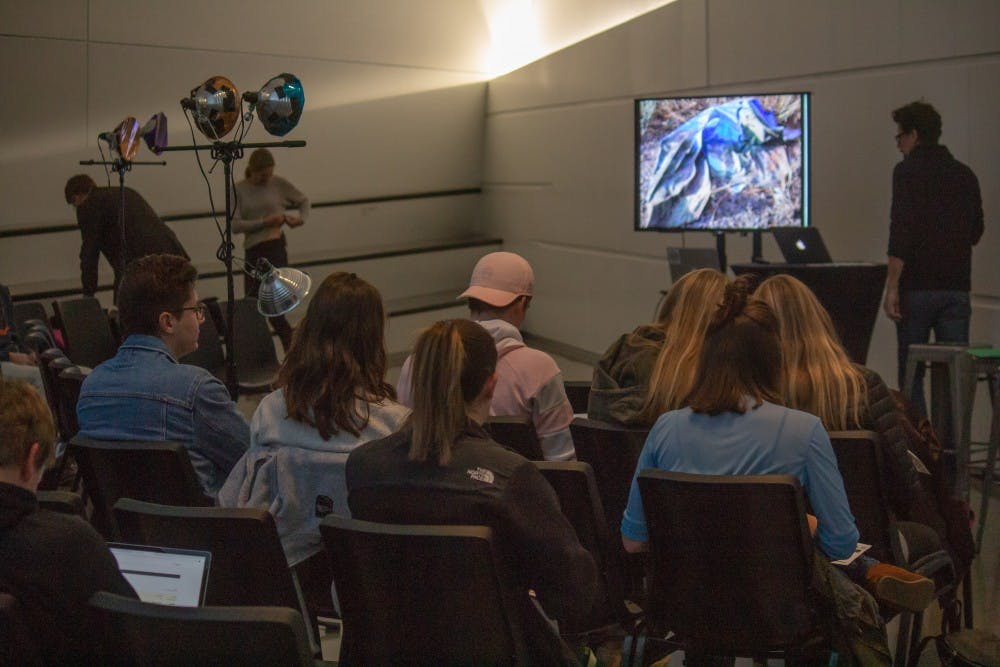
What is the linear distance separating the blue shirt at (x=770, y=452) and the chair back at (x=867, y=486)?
0.24 metres

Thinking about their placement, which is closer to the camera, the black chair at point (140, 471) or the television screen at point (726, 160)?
the black chair at point (140, 471)

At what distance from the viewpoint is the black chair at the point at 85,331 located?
209 inches

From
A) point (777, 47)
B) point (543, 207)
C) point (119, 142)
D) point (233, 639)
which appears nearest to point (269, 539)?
point (233, 639)

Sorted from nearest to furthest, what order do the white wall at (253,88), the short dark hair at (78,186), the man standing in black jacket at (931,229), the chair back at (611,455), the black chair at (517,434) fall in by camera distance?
the chair back at (611,455) → the black chair at (517,434) → the man standing in black jacket at (931,229) → the short dark hair at (78,186) → the white wall at (253,88)

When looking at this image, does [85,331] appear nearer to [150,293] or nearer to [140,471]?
[150,293]

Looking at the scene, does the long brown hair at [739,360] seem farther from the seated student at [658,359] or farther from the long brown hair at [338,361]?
the long brown hair at [338,361]

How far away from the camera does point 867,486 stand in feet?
8.57

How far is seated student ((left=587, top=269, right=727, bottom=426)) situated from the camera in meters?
2.69

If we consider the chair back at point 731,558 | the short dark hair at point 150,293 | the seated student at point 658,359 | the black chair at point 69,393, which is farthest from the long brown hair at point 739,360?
the black chair at point 69,393

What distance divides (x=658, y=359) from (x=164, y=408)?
1236 mm

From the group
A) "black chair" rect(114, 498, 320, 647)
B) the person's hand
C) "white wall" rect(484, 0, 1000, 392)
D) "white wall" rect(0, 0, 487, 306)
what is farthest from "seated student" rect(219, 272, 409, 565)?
"white wall" rect(0, 0, 487, 306)

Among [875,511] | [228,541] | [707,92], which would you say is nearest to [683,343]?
[875,511]

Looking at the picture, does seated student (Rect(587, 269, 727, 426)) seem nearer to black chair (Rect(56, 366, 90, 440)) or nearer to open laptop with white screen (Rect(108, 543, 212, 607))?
open laptop with white screen (Rect(108, 543, 212, 607))

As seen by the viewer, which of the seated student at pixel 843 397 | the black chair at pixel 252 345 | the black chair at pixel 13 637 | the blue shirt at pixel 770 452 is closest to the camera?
Result: the black chair at pixel 13 637
